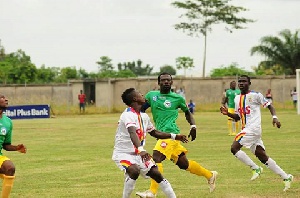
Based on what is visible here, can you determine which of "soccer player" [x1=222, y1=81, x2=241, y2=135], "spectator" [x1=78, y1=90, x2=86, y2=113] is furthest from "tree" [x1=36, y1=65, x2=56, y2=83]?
"soccer player" [x1=222, y1=81, x2=241, y2=135]

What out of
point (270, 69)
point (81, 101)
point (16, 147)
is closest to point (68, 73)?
point (270, 69)

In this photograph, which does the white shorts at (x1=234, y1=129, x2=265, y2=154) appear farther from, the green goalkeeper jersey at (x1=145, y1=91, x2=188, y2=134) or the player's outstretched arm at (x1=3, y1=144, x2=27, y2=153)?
the player's outstretched arm at (x1=3, y1=144, x2=27, y2=153)

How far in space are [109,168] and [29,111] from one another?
31266 millimetres

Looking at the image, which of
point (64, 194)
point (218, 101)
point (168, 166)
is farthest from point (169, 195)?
point (218, 101)

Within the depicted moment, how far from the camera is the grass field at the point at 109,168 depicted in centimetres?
1421

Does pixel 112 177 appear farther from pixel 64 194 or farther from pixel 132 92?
pixel 132 92

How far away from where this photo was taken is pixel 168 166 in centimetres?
1858

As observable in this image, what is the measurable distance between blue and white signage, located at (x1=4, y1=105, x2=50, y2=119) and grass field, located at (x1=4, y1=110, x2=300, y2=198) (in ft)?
56.8

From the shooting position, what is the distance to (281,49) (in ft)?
245

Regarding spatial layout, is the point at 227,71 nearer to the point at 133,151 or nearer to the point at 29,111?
the point at 29,111

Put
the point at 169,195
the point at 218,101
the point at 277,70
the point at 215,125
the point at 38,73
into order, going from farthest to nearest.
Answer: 1. the point at 38,73
2. the point at 277,70
3. the point at 218,101
4. the point at 215,125
5. the point at 169,195

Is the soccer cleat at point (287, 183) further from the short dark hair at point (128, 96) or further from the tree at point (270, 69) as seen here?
the tree at point (270, 69)

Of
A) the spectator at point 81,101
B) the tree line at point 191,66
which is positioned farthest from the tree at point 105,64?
the spectator at point 81,101

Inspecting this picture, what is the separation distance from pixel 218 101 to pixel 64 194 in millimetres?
48887
